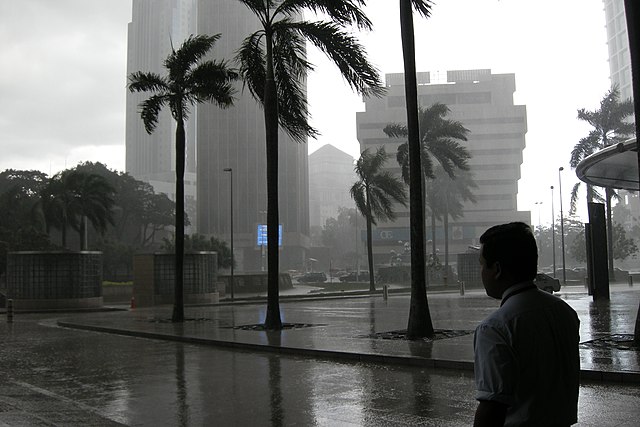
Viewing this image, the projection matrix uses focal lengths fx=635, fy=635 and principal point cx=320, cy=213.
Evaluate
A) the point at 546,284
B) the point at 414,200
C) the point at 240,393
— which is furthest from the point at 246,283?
the point at 240,393

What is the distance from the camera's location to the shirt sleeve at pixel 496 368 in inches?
85.7

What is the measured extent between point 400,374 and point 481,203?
125 meters

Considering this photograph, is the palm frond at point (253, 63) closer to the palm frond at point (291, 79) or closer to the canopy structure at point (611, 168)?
the palm frond at point (291, 79)

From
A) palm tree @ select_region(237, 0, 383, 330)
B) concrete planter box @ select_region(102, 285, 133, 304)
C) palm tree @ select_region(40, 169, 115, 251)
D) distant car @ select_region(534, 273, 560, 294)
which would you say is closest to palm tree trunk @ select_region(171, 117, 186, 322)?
palm tree @ select_region(237, 0, 383, 330)

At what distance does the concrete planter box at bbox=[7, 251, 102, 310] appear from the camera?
1286 inches

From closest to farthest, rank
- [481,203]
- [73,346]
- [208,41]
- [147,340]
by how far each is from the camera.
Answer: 1. [73,346]
2. [147,340]
3. [208,41]
4. [481,203]

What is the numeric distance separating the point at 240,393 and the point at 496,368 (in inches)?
261

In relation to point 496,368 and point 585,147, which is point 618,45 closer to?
point 585,147

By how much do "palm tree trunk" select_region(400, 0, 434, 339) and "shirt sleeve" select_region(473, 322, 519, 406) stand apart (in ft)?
38.0

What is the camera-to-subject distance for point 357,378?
9.30 metres

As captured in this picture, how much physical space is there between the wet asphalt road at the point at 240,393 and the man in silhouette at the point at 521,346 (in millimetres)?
4176

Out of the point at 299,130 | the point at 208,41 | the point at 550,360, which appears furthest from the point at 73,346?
the point at 550,360

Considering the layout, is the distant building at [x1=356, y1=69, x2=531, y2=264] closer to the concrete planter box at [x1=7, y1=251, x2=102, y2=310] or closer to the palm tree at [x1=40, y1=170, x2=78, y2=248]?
the palm tree at [x1=40, y1=170, x2=78, y2=248]

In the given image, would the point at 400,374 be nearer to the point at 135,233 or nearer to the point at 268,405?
the point at 268,405
